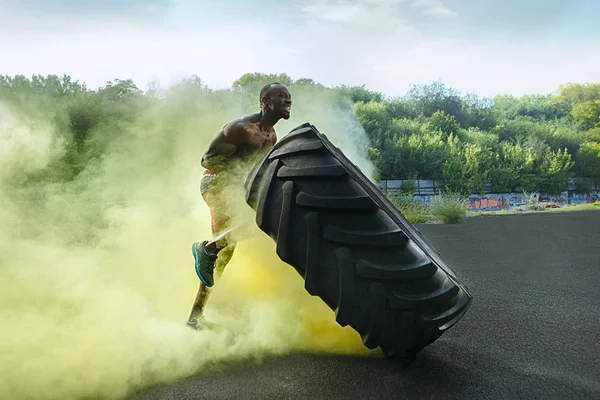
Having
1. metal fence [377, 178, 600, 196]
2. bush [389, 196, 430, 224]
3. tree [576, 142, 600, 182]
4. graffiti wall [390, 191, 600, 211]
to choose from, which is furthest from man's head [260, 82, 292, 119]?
tree [576, 142, 600, 182]

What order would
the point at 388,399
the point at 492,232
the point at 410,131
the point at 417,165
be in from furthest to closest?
1. the point at 410,131
2. the point at 417,165
3. the point at 492,232
4. the point at 388,399

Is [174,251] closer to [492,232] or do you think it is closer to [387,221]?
[387,221]

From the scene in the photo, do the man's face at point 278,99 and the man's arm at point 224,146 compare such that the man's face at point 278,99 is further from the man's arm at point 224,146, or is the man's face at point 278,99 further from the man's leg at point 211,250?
the man's leg at point 211,250

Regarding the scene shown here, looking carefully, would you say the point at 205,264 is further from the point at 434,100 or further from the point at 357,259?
the point at 434,100

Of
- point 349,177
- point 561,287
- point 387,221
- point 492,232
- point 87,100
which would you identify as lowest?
point 492,232

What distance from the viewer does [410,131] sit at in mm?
18641

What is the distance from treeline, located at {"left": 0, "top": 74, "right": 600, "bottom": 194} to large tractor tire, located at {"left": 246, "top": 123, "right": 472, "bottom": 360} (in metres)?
2.26

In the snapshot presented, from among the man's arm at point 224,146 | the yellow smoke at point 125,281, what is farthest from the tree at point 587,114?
the man's arm at point 224,146

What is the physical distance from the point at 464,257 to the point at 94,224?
355cm

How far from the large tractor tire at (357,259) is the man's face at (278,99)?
715 millimetres

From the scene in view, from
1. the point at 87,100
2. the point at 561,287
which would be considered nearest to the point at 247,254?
the point at 561,287

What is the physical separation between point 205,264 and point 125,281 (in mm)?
761

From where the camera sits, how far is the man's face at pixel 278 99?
6.77 feet

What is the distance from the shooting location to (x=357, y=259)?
4.26ft
